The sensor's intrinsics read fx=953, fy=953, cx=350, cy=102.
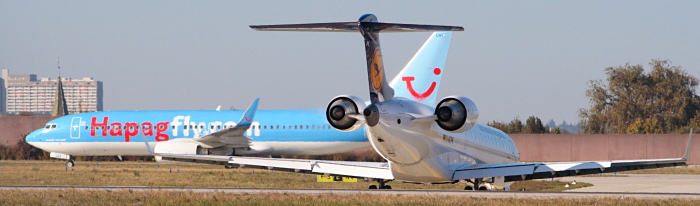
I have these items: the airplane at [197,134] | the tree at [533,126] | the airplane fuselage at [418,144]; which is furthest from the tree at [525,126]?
the airplane fuselage at [418,144]

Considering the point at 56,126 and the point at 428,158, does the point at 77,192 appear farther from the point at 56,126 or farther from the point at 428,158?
the point at 56,126

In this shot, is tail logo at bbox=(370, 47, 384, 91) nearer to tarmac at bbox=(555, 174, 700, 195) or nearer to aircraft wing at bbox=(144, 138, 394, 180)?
aircraft wing at bbox=(144, 138, 394, 180)

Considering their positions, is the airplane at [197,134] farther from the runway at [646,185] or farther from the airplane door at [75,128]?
the runway at [646,185]

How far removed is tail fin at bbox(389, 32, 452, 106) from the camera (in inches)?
1526

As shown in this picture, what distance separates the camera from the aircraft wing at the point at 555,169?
67.4 ft

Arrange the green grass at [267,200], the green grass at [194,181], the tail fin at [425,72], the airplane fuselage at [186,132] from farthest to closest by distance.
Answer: the airplane fuselage at [186,132] < the tail fin at [425,72] < the green grass at [194,181] < the green grass at [267,200]

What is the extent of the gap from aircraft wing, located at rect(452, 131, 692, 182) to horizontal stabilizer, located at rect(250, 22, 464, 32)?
163 inches

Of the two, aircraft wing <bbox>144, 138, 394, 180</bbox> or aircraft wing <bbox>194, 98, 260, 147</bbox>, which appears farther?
aircraft wing <bbox>194, 98, 260, 147</bbox>

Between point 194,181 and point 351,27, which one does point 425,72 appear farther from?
point 351,27

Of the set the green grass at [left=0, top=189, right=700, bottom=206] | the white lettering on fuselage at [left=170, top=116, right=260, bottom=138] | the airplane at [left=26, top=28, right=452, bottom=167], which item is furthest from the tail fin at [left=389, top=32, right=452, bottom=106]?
the green grass at [left=0, top=189, right=700, bottom=206]

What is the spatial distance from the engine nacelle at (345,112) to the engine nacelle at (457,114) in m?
1.67

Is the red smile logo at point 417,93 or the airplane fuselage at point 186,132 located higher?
the red smile logo at point 417,93

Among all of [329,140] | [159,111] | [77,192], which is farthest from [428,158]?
[159,111]

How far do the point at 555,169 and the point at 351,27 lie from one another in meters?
5.86
